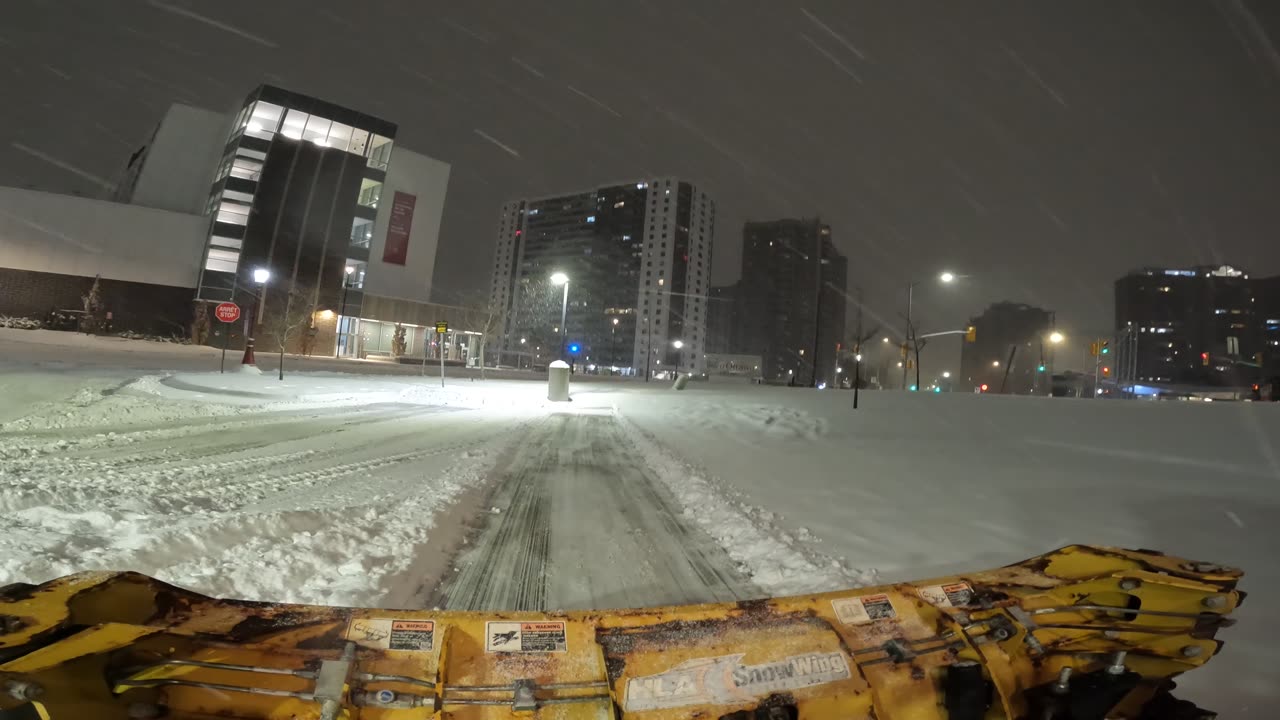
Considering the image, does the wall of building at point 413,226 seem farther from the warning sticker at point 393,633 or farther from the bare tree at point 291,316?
the warning sticker at point 393,633

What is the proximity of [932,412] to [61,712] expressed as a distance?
16.7m

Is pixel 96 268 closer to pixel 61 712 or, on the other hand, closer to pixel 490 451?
pixel 490 451

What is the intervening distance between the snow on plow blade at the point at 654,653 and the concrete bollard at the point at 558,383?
58.3 ft

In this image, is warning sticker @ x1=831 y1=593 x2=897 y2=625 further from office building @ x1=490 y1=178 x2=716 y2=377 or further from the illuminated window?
office building @ x1=490 y1=178 x2=716 y2=377

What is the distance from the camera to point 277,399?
14859 mm

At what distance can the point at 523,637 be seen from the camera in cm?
198

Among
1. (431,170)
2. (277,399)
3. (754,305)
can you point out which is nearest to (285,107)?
(431,170)

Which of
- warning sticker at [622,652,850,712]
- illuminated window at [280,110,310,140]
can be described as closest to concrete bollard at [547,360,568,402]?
warning sticker at [622,652,850,712]

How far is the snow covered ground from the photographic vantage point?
4320 mm

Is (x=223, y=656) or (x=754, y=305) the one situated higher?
(x=754, y=305)

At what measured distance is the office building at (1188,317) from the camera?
8644 cm

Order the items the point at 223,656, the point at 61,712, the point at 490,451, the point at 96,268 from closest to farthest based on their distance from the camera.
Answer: the point at 61,712, the point at 223,656, the point at 490,451, the point at 96,268

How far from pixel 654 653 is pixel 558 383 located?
1817 cm

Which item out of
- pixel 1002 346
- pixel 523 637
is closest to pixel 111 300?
pixel 523 637
